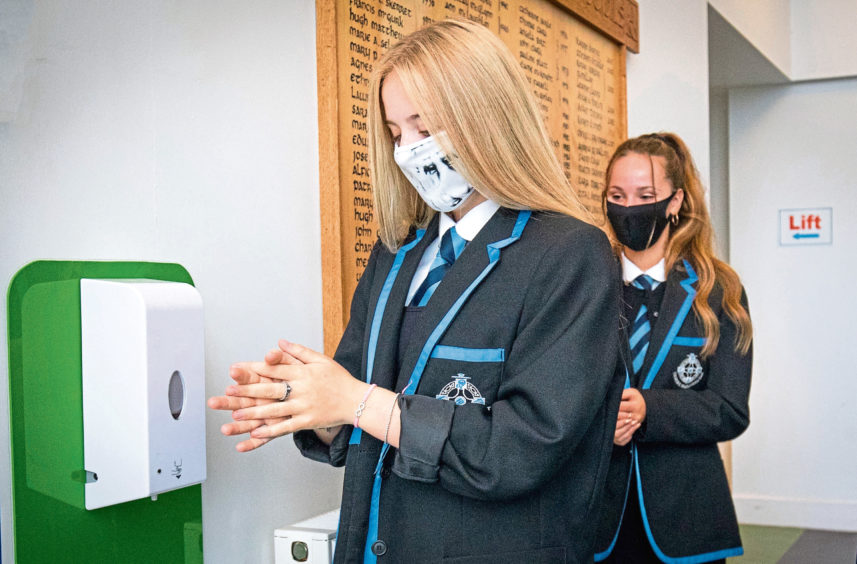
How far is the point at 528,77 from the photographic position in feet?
9.25

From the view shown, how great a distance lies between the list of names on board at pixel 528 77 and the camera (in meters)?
1.93

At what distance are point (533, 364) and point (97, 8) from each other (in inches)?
36.4

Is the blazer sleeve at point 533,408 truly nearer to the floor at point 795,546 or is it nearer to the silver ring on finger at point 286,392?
the silver ring on finger at point 286,392

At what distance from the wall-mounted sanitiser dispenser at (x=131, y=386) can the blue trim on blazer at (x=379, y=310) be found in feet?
0.91

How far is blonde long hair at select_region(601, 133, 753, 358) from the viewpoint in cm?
217

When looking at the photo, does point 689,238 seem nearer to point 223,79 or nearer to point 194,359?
point 223,79

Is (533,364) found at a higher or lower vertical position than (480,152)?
lower

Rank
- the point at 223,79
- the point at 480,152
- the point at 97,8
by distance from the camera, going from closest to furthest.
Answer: the point at 480,152 → the point at 97,8 → the point at 223,79

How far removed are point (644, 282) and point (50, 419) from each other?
150 cm

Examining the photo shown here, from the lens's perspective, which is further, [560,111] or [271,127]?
[560,111]

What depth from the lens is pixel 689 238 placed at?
2.33 meters

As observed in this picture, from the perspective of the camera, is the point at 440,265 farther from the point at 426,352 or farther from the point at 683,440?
the point at 683,440

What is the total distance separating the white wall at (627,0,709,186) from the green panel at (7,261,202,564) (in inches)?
112

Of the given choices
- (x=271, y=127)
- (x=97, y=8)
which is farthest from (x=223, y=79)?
(x=97, y=8)
